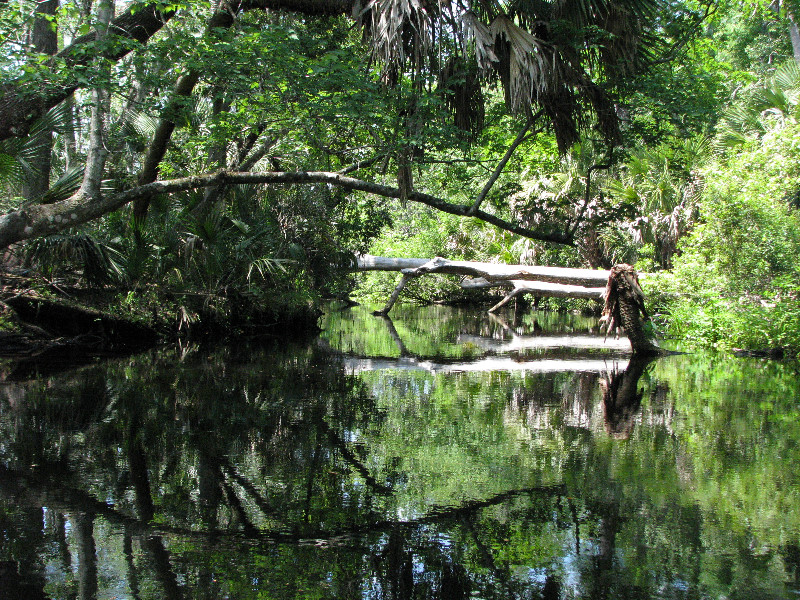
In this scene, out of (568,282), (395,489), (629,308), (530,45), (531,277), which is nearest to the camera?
(395,489)

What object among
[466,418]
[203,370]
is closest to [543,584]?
[466,418]

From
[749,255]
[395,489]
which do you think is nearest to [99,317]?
[395,489]

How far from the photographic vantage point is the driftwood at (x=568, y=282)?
9195 millimetres

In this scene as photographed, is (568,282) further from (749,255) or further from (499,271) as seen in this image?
(749,255)

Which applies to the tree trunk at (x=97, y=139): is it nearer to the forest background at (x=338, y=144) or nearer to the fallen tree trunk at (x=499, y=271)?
the forest background at (x=338, y=144)

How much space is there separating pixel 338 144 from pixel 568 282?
20.0 feet

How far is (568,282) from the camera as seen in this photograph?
504 inches

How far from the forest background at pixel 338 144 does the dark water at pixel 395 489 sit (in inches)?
79.7

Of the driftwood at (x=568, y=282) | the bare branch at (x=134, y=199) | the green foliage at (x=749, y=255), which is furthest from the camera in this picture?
the green foliage at (x=749, y=255)

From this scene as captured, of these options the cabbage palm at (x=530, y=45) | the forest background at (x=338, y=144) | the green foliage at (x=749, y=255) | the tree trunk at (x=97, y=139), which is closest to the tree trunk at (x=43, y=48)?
the forest background at (x=338, y=144)

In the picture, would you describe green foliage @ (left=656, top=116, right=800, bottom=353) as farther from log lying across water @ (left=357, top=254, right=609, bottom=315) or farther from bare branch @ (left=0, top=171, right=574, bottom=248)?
bare branch @ (left=0, top=171, right=574, bottom=248)

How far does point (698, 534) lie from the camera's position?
2.89 m

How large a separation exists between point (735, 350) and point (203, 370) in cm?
798

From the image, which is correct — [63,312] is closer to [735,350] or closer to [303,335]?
[303,335]
